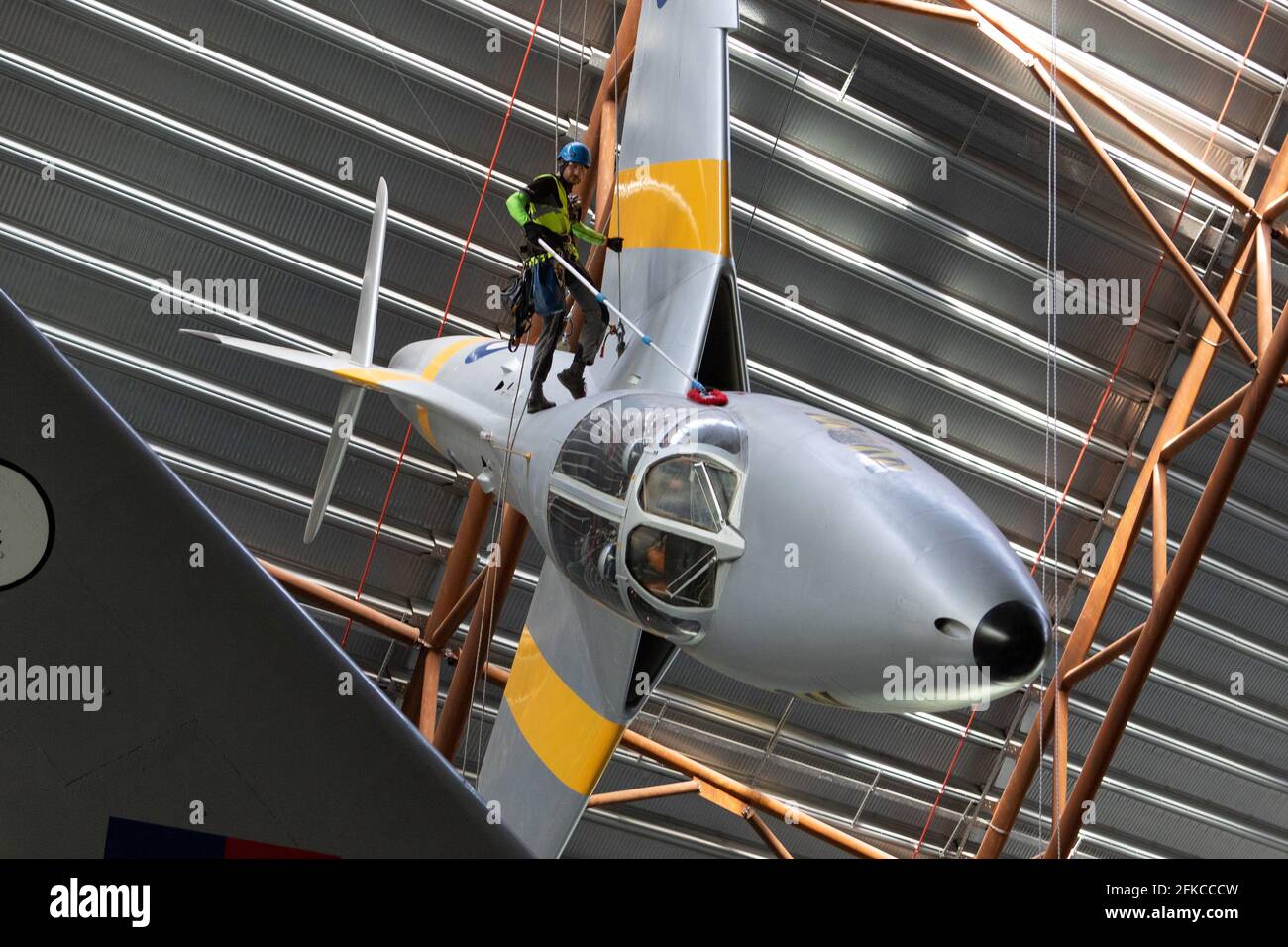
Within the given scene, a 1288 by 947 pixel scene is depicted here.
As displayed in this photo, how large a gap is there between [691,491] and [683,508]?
115mm

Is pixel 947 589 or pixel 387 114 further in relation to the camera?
pixel 387 114

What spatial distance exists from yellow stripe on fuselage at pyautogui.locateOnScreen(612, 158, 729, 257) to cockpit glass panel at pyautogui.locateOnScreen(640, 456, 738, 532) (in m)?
3.06

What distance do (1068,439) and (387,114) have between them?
1006cm

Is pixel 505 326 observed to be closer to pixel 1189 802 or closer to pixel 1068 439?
pixel 1068 439

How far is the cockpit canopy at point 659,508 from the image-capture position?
713 cm

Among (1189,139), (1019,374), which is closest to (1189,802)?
(1019,374)

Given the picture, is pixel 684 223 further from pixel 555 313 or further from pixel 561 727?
pixel 561 727

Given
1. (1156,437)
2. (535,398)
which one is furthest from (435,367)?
(1156,437)

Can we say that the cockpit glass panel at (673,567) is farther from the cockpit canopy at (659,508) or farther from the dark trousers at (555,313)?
the dark trousers at (555,313)

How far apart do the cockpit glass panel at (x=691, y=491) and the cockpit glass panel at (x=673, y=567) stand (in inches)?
5.6

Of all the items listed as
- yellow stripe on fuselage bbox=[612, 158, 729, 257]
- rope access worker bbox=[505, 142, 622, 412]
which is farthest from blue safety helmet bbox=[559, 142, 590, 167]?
yellow stripe on fuselage bbox=[612, 158, 729, 257]

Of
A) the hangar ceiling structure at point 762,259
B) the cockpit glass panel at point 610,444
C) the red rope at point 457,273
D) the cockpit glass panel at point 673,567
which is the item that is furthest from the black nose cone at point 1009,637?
the red rope at point 457,273

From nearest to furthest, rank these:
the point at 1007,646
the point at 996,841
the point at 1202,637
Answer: the point at 1007,646
the point at 996,841
the point at 1202,637

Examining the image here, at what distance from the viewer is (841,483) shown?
6.64 metres
